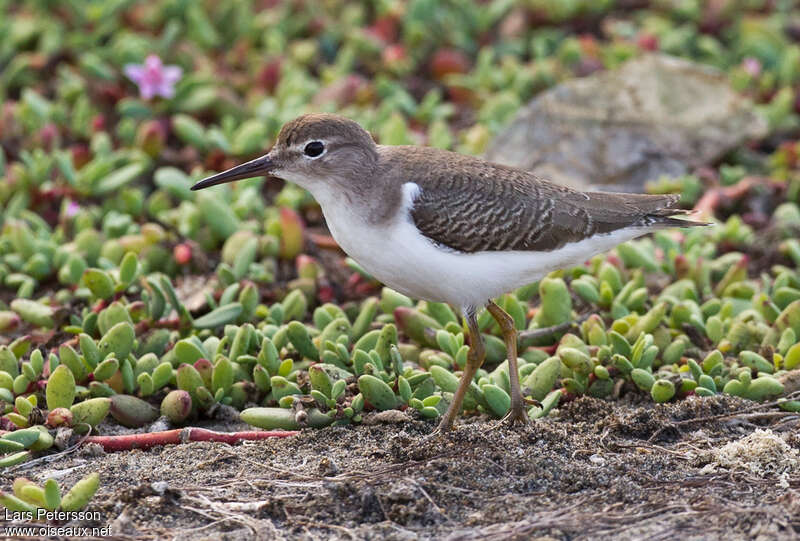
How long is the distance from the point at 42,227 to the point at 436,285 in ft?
12.3

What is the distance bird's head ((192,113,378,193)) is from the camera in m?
6.00

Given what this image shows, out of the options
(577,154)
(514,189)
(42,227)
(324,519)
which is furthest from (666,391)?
(42,227)

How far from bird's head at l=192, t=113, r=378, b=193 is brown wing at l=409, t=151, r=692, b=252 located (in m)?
0.37

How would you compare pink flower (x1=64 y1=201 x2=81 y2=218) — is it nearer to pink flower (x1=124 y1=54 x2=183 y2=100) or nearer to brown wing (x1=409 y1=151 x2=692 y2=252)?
pink flower (x1=124 y1=54 x2=183 y2=100)

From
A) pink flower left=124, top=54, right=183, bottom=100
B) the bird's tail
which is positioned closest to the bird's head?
the bird's tail

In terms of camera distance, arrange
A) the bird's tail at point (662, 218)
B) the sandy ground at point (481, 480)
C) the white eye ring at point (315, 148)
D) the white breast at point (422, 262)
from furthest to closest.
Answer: the bird's tail at point (662, 218) → the white eye ring at point (315, 148) → the white breast at point (422, 262) → the sandy ground at point (481, 480)

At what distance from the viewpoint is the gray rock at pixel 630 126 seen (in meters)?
9.32

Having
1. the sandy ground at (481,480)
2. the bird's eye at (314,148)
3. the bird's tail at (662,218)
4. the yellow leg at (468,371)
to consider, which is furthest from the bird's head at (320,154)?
the bird's tail at (662,218)

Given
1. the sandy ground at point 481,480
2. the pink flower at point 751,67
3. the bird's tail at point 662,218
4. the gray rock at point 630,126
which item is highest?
the pink flower at point 751,67

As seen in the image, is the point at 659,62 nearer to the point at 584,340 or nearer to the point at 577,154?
the point at 577,154

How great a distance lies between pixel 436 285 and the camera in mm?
5758

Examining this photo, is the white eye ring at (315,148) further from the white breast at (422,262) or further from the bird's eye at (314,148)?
the white breast at (422,262)

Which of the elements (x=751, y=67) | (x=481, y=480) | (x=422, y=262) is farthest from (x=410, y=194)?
(x=751, y=67)

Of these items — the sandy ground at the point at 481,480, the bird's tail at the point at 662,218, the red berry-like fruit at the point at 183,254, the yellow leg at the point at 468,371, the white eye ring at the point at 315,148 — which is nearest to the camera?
the sandy ground at the point at 481,480
